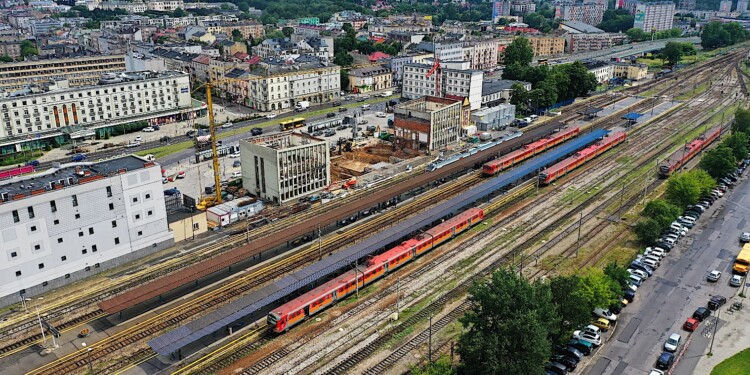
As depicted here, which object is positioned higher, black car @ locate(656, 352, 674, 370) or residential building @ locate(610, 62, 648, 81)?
residential building @ locate(610, 62, 648, 81)

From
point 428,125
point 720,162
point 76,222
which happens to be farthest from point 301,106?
point 720,162

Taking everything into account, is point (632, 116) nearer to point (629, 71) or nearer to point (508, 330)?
point (629, 71)

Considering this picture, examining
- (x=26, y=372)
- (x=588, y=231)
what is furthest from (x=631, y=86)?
(x=26, y=372)

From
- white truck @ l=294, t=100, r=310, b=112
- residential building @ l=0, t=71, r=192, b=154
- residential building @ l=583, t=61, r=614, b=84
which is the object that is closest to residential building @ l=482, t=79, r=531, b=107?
residential building @ l=583, t=61, r=614, b=84

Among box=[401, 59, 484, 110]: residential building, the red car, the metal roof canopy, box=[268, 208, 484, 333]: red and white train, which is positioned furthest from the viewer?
box=[401, 59, 484, 110]: residential building

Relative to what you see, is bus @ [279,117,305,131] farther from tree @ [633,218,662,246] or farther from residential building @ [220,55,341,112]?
tree @ [633,218,662,246]

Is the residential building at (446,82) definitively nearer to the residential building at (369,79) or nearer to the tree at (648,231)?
the residential building at (369,79)

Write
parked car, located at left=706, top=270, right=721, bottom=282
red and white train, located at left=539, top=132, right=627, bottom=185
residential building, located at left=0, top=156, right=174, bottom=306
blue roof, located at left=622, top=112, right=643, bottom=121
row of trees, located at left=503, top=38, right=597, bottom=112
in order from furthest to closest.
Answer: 1. row of trees, located at left=503, top=38, right=597, bottom=112
2. blue roof, located at left=622, top=112, right=643, bottom=121
3. red and white train, located at left=539, top=132, right=627, bottom=185
4. parked car, located at left=706, top=270, right=721, bottom=282
5. residential building, located at left=0, top=156, right=174, bottom=306
